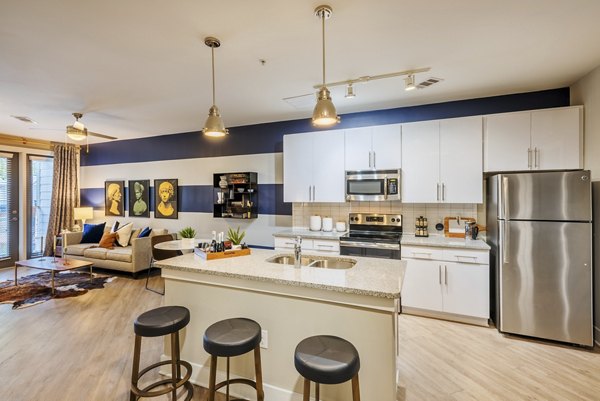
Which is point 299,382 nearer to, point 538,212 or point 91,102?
point 538,212

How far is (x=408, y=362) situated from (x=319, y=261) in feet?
4.03

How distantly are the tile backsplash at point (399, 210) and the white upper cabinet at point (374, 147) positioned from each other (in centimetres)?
62

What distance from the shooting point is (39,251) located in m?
6.43

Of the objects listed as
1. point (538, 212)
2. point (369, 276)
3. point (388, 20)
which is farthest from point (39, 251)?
point (538, 212)

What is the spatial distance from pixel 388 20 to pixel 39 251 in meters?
8.10

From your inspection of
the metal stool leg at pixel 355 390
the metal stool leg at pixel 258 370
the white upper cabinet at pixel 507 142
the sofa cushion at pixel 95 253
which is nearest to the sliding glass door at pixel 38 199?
the sofa cushion at pixel 95 253

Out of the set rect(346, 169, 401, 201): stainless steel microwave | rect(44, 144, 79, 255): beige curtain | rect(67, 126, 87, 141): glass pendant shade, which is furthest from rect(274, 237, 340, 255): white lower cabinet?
rect(44, 144, 79, 255): beige curtain

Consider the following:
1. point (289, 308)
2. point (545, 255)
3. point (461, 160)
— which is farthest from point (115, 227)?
point (545, 255)

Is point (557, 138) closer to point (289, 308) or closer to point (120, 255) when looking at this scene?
point (289, 308)

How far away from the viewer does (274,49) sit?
251 cm

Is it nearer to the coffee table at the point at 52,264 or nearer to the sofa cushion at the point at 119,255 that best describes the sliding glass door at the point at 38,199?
the coffee table at the point at 52,264

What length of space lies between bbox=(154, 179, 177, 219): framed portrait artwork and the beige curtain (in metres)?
2.32

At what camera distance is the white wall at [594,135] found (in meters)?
2.84

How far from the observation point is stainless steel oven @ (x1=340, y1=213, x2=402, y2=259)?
358 cm
